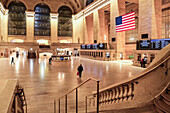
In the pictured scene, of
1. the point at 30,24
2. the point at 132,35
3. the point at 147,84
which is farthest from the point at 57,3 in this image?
the point at 147,84

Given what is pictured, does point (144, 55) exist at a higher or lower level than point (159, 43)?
lower

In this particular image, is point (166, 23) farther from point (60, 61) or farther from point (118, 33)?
point (60, 61)

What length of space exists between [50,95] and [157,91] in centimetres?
490

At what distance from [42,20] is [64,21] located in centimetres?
624

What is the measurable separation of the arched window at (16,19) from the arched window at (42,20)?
3126mm

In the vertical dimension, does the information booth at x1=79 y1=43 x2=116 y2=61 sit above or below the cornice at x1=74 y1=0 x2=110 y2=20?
below

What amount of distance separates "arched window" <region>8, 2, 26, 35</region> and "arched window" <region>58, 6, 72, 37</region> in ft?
32.1

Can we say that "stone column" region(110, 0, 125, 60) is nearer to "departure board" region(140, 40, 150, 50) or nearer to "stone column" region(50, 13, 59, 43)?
"departure board" region(140, 40, 150, 50)

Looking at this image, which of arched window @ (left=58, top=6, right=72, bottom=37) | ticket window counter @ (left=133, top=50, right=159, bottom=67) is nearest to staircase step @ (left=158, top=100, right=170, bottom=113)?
ticket window counter @ (left=133, top=50, right=159, bottom=67)

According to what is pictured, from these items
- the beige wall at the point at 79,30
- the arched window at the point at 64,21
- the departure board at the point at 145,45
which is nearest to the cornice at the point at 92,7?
the beige wall at the point at 79,30

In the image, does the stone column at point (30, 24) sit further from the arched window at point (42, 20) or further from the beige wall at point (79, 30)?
the beige wall at point (79, 30)

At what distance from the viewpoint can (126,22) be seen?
20.2 meters

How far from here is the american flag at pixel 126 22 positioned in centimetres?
1901

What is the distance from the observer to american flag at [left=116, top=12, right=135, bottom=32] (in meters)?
19.0
